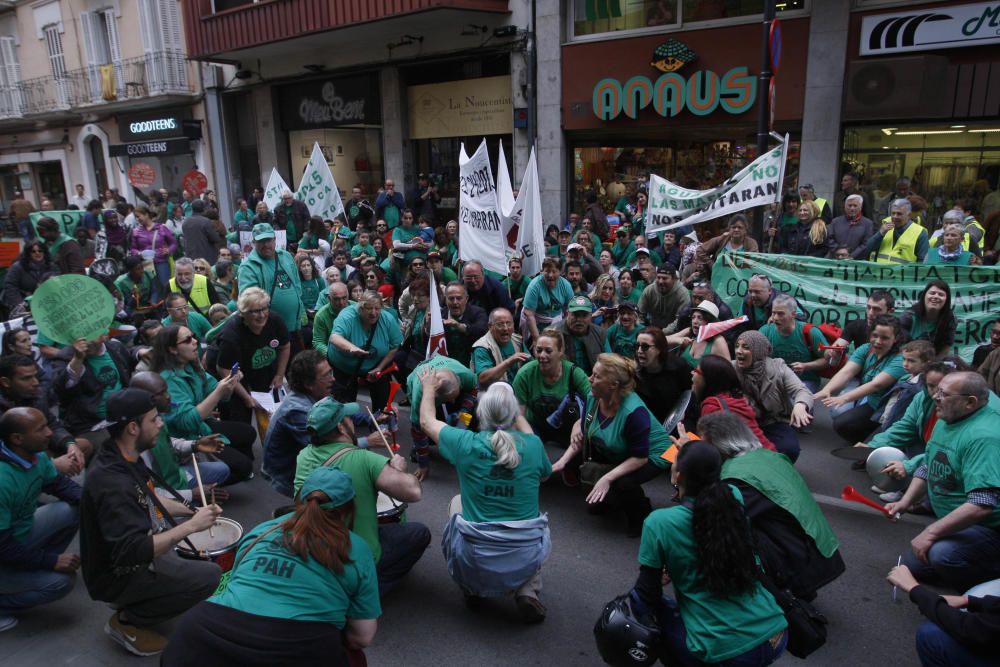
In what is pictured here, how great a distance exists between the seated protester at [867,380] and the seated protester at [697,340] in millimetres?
939

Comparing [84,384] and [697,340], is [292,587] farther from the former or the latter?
[697,340]

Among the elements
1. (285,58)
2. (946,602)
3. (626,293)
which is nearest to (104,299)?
(626,293)

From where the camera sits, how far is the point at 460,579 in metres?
4.12

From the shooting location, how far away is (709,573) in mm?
2863

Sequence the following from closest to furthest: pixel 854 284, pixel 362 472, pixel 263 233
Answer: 1. pixel 362 472
2. pixel 854 284
3. pixel 263 233

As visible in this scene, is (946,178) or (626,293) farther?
(946,178)

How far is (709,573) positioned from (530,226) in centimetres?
634

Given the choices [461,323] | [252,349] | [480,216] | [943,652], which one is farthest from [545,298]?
[943,652]

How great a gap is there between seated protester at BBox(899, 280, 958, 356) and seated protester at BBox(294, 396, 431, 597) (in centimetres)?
481

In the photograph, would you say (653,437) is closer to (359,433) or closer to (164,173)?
(359,433)

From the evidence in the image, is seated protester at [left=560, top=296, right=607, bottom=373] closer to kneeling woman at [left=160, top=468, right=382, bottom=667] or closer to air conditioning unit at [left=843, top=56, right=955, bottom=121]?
kneeling woman at [left=160, top=468, right=382, bottom=667]

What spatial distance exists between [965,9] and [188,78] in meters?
21.0

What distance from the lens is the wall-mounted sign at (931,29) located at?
9.98 metres

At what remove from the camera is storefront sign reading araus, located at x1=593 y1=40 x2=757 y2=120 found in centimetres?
1216
